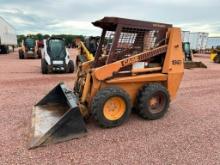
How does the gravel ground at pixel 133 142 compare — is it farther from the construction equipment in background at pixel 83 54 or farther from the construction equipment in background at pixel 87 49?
the construction equipment in background at pixel 87 49

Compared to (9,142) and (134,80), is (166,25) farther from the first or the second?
(9,142)

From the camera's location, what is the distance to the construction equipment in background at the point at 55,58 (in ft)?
39.3

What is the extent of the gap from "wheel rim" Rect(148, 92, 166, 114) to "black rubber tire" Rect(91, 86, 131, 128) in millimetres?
624

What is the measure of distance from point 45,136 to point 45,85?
537 centimetres

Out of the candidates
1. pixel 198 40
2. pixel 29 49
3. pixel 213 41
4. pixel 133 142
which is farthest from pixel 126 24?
pixel 213 41

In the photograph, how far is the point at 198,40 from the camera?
32.2 metres

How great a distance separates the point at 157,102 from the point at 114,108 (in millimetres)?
1016

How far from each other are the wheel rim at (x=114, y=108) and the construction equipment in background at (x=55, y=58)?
7968 mm

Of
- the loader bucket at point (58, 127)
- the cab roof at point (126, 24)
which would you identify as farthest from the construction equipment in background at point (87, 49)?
the loader bucket at point (58, 127)

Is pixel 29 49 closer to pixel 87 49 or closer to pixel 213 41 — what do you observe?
pixel 87 49

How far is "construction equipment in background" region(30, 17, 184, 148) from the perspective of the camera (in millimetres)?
4418

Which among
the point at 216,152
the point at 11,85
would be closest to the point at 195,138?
the point at 216,152

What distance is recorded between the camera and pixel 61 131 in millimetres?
3949

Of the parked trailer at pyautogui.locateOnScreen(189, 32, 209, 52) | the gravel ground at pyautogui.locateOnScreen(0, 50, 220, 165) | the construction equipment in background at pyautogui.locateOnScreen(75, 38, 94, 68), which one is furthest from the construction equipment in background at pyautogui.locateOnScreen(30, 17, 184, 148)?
the parked trailer at pyautogui.locateOnScreen(189, 32, 209, 52)
